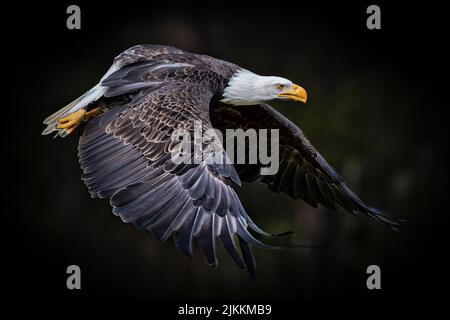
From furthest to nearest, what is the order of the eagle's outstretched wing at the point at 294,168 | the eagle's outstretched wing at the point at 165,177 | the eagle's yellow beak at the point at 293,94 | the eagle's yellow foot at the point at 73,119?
the eagle's outstretched wing at the point at 294,168 → the eagle's yellow beak at the point at 293,94 → the eagle's yellow foot at the point at 73,119 → the eagle's outstretched wing at the point at 165,177

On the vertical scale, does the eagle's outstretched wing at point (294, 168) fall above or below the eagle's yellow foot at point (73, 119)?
below

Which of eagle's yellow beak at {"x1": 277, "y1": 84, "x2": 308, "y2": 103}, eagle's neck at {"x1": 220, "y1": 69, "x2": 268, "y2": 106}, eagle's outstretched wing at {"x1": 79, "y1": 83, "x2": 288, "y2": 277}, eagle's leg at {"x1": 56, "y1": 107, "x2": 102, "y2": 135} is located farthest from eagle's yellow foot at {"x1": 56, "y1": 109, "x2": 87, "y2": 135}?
eagle's yellow beak at {"x1": 277, "y1": 84, "x2": 308, "y2": 103}

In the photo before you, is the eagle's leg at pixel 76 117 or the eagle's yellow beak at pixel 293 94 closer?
the eagle's leg at pixel 76 117

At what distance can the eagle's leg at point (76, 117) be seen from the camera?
6238 mm

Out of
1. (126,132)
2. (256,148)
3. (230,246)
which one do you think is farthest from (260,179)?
(230,246)

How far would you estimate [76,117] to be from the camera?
246 inches

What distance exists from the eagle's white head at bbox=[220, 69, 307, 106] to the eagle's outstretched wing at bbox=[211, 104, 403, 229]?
1.07 ft

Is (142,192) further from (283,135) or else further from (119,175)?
(283,135)

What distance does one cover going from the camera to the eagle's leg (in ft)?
20.5

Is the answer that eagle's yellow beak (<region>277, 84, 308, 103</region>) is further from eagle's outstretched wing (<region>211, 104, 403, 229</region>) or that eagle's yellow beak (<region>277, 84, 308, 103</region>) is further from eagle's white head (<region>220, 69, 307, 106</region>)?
eagle's outstretched wing (<region>211, 104, 403, 229</region>)

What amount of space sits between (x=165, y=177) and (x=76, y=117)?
1148 mm

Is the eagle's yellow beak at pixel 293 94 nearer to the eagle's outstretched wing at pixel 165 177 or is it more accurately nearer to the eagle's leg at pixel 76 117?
the eagle's outstretched wing at pixel 165 177

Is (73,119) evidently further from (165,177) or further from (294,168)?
(294,168)

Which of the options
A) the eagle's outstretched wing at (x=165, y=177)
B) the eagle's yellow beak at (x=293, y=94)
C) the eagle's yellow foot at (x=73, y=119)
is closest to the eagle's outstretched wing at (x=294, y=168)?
the eagle's yellow beak at (x=293, y=94)
